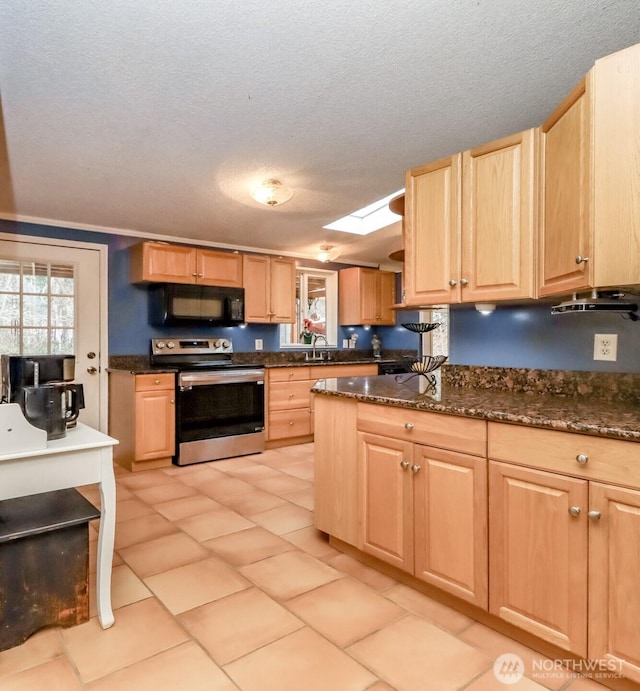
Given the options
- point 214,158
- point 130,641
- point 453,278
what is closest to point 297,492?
point 130,641

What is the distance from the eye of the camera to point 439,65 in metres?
1.87

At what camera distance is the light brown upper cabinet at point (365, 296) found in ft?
18.8

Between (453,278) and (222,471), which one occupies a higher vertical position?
(453,278)

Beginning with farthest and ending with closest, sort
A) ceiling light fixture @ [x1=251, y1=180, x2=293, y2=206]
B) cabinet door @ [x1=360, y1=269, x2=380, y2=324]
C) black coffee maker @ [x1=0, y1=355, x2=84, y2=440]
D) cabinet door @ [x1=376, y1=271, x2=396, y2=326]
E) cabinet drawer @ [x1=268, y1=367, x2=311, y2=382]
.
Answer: cabinet door @ [x1=376, y1=271, x2=396, y2=326], cabinet door @ [x1=360, y1=269, x2=380, y2=324], cabinet drawer @ [x1=268, y1=367, x2=311, y2=382], ceiling light fixture @ [x1=251, y1=180, x2=293, y2=206], black coffee maker @ [x1=0, y1=355, x2=84, y2=440]

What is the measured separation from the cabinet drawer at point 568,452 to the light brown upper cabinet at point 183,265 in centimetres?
344

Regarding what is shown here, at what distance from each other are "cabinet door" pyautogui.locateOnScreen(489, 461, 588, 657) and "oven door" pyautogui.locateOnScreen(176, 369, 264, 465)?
302cm

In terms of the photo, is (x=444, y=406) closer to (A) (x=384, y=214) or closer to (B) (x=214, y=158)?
(B) (x=214, y=158)

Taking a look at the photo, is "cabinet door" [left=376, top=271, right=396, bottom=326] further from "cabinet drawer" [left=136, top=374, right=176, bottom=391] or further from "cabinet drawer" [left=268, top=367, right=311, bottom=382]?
"cabinet drawer" [left=136, top=374, right=176, bottom=391]

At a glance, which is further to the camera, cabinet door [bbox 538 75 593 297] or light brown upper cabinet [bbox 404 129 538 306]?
light brown upper cabinet [bbox 404 129 538 306]

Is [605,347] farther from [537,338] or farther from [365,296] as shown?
[365,296]

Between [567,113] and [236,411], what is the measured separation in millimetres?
3556

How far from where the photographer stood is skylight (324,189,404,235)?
→ 4.27m

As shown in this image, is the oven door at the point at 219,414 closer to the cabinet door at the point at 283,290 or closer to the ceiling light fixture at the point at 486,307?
the cabinet door at the point at 283,290

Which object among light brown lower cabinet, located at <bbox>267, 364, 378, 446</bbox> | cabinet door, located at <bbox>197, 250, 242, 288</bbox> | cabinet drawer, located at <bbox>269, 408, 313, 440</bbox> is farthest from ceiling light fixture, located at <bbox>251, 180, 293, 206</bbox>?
cabinet drawer, located at <bbox>269, 408, 313, 440</bbox>
